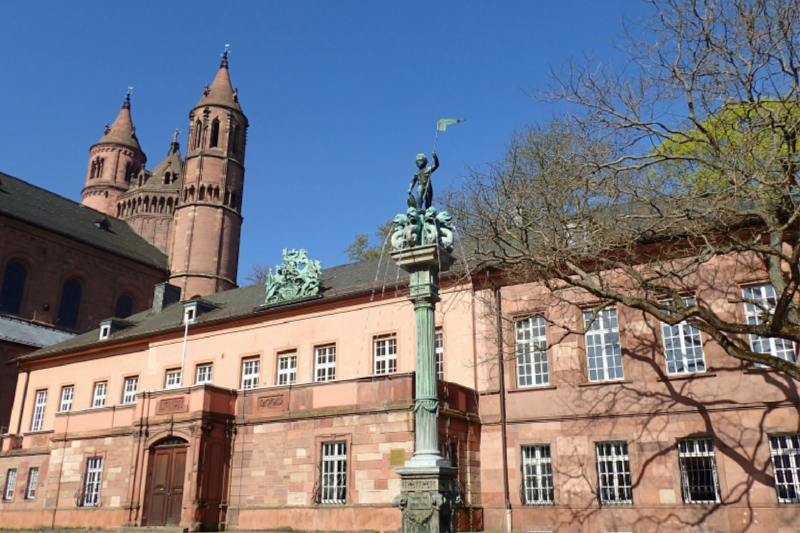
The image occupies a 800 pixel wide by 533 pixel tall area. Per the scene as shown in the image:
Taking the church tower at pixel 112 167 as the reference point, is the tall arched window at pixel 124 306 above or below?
below

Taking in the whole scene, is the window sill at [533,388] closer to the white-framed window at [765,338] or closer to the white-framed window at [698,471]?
the white-framed window at [698,471]

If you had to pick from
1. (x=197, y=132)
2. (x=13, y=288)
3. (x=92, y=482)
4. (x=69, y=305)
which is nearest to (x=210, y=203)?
(x=197, y=132)

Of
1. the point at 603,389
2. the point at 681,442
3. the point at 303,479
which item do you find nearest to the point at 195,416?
the point at 303,479

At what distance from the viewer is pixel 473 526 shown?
20438mm

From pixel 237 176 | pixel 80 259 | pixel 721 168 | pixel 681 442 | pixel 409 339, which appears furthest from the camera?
pixel 237 176

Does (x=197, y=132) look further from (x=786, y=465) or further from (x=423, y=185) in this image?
(x=786, y=465)

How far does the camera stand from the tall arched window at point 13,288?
45.8 metres

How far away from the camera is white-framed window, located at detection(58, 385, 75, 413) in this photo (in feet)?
113

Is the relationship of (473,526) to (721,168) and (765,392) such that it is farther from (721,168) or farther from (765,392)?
(721,168)

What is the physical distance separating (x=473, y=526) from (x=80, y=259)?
4091 centimetres

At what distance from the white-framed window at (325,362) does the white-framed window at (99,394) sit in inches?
506

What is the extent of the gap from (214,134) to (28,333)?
68.7ft

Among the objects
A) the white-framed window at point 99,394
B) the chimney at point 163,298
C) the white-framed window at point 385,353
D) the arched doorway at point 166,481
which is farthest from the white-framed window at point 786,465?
the chimney at point 163,298

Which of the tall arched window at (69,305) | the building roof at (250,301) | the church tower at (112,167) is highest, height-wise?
the church tower at (112,167)
